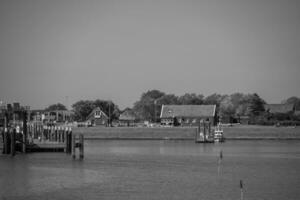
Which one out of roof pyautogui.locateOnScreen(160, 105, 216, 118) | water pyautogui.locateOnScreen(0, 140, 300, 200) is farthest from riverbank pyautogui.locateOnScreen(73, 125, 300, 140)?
water pyautogui.locateOnScreen(0, 140, 300, 200)

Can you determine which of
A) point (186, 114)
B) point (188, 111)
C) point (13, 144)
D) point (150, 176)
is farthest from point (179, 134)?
point (150, 176)

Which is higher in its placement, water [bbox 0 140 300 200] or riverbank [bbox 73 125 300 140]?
riverbank [bbox 73 125 300 140]

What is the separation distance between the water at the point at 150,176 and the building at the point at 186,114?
272ft

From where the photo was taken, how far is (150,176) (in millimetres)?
67312

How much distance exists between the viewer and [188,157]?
8988 centimetres

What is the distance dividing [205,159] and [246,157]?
585 cm

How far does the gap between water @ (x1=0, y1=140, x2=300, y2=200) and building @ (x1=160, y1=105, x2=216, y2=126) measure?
82.8m

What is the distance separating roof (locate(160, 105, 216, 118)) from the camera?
18075 centimetres

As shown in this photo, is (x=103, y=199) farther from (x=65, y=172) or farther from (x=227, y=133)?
(x=227, y=133)

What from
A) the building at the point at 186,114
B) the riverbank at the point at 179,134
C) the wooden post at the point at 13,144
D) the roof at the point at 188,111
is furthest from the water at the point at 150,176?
the roof at the point at 188,111

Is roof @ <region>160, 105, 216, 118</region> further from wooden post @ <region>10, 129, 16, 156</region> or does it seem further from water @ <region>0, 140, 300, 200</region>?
wooden post @ <region>10, 129, 16, 156</region>

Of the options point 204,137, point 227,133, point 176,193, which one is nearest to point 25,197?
point 176,193

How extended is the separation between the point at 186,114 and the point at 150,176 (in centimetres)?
11526

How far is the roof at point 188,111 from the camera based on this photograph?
7116 inches
